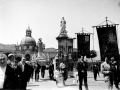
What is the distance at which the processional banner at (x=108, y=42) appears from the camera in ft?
46.8

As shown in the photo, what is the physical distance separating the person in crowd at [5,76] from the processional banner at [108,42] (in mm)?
9978

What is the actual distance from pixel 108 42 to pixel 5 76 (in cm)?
1059

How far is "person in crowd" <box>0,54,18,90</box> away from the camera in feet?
16.3

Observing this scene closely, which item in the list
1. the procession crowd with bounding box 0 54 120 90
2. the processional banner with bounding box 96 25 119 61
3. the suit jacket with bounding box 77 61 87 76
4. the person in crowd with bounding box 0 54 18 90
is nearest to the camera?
the person in crowd with bounding box 0 54 18 90

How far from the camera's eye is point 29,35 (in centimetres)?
11419

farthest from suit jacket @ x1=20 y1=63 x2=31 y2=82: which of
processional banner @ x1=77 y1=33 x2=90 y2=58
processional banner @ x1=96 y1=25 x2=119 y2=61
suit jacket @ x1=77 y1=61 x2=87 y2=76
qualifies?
processional banner @ x1=77 y1=33 x2=90 y2=58

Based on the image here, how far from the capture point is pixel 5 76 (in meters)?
5.18

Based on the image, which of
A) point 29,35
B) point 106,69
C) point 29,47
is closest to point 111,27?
point 106,69

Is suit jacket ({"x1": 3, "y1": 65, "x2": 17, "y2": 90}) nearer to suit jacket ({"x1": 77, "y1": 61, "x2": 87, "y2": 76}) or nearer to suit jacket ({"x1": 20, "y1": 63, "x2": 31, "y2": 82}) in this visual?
suit jacket ({"x1": 20, "y1": 63, "x2": 31, "y2": 82})

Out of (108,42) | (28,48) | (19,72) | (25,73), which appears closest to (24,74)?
(25,73)

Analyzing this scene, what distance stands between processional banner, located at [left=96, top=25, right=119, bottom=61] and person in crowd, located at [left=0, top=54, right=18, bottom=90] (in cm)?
998

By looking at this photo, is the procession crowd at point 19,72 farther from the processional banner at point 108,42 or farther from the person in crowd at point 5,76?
the processional banner at point 108,42

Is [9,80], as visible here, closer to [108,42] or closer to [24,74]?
[24,74]

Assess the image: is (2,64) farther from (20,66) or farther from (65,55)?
(65,55)
